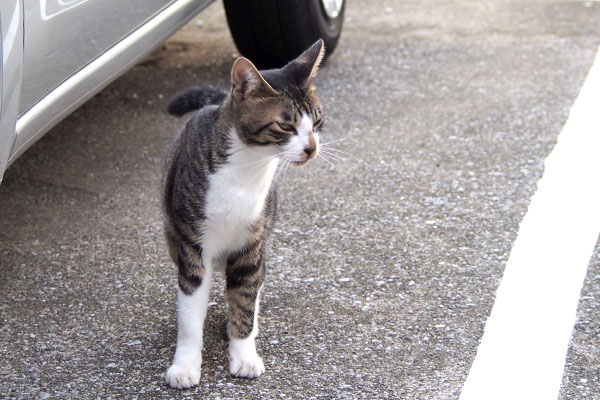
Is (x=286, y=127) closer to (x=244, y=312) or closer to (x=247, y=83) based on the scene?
(x=247, y=83)

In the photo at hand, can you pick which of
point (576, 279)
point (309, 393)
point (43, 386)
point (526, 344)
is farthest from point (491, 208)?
point (43, 386)

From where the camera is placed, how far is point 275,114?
2393 mm

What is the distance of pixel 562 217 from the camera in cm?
350

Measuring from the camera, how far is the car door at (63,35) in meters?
2.59

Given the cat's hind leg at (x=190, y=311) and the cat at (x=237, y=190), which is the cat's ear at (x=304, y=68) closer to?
the cat at (x=237, y=190)

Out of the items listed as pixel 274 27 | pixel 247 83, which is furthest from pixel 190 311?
pixel 274 27

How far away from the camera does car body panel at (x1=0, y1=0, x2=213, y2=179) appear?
2.47m

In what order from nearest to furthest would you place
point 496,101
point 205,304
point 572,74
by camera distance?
point 205,304, point 496,101, point 572,74

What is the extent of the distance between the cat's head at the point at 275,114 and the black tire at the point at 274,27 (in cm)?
219

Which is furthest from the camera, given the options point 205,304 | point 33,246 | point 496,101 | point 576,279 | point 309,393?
point 496,101

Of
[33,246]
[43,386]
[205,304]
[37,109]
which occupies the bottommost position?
[33,246]

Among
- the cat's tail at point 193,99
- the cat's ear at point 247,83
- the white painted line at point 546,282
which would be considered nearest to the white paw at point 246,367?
the white painted line at point 546,282

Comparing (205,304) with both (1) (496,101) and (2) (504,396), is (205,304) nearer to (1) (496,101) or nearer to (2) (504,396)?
(2) (504,396)

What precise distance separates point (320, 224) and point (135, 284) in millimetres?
862
